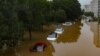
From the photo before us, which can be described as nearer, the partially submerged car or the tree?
the tree

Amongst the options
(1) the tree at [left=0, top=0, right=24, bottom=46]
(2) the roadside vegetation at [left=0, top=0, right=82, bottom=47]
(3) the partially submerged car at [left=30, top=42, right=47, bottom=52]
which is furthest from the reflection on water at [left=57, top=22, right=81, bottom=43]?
(1) the tree at [left=0, top=0, right=24, bottom=46]

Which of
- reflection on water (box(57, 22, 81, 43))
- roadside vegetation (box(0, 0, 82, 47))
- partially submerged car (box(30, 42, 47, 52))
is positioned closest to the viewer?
roadside vegetation (box(0, 0, 82, 47))

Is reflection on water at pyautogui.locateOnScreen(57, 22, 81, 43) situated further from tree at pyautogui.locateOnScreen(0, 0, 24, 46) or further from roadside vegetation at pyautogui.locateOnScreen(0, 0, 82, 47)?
tree at pyautogui.locateOnScreen(0, 0, 24, 46)

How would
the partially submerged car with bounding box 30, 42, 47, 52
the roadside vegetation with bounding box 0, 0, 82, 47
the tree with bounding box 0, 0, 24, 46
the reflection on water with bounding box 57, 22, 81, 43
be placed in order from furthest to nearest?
the reflection on water with bounding box 57, 22, 81, 43 → the partially submerged car with bounding box 30, 42, 47, 52 → the roadside vegetation with bounding box 0, 0, 82, 47 → the tree with bounding box 0, 0, 24, 46

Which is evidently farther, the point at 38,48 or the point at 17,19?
the point at 38,48

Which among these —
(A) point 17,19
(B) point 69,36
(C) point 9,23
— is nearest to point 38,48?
(A) point 17,19

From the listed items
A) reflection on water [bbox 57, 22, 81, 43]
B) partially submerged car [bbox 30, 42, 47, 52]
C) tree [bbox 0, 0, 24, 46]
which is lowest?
reflection on water [bbox 57, 22, 81, 43]

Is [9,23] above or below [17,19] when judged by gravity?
below

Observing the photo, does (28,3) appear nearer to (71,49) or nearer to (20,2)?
(20,2)

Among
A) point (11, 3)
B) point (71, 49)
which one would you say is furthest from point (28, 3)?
point (71, 49)

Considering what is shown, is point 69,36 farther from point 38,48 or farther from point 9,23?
point 9,23

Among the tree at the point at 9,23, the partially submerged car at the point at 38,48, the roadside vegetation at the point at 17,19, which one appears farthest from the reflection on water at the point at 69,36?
the tree at the point at 9,23

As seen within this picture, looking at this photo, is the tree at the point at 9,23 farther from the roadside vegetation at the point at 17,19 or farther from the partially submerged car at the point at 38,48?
the partially submerged car at the point at 38,48

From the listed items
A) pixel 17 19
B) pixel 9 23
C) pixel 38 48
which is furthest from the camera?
pixel 38 48
